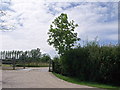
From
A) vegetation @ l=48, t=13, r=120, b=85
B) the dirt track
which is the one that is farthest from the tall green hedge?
the dirt track

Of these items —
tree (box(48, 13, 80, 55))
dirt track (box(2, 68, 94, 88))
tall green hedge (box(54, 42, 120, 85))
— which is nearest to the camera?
dirt track (box(2, 68, 94, 88))

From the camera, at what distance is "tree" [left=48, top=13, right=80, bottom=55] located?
24.8 metres

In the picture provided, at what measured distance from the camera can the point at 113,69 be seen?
15.4 meters

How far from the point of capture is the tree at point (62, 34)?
2477cm

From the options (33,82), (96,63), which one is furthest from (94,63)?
(33,82)

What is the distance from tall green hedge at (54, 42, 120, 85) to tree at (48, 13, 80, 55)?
18.9 ft

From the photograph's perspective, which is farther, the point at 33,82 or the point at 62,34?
the point at 62,34

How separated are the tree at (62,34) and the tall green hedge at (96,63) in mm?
5765

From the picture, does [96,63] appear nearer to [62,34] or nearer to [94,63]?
[94,63]

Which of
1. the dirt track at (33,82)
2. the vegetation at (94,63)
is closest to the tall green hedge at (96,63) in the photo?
the vegetation at (94,63)

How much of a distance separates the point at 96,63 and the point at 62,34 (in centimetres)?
939

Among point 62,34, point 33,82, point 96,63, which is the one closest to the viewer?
point 33,82

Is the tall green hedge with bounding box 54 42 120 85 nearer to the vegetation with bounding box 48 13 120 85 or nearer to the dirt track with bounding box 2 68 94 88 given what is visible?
the vegetation with bounding box 48 13 120 85

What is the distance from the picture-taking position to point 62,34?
2484cm
